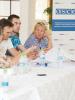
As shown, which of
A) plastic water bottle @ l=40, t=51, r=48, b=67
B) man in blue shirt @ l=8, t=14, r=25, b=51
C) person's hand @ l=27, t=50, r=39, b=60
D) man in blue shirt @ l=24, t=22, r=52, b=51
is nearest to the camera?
plastic water bottle @ l=40, t=51, r=48, b=67

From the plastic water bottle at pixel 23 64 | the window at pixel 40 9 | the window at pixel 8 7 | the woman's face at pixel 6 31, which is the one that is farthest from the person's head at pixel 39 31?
the window at pixel 40 9

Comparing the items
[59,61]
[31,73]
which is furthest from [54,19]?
[31,73]

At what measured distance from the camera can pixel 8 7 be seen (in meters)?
7.54

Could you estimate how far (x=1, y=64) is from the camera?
9.26 feet

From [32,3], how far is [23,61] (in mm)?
4912

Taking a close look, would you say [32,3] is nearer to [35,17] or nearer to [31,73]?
[35,17]

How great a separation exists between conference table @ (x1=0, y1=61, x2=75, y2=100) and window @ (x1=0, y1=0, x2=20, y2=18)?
4141 millimetres

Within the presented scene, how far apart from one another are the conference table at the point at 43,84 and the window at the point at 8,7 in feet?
13.6

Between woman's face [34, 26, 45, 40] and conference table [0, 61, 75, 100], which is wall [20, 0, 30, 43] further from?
conference table [0, 61, 75, 100]

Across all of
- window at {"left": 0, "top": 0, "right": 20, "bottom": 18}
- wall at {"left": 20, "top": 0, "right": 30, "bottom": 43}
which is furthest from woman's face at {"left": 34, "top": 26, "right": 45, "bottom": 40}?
window at {"left": 0, "top": 0, "right": 20, "bottom": 18}

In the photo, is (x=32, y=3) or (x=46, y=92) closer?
(x=46, y=92)

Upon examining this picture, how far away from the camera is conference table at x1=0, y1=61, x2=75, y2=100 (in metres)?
2.21

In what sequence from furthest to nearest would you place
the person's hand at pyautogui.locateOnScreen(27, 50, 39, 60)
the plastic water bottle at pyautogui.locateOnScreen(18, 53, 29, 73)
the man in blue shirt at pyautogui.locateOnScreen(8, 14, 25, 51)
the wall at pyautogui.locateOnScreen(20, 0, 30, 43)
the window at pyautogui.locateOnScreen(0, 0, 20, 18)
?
1. the window at pyautogui.locateOnScreen(0, 0, 20, 18)
2. the wall at pyautogui.locateOnScreen(20, 0, 30, 43)
3. the man in blue shirt at pyautogui.locateOnScreen(8, 14, 25, 51)
4. the person's hand at pyautogui.locateOnScreen(27, 50, 39, 60)
5. the plastic water bottle at pyautogui.locateOnScreen(18, 53, 29, 73)

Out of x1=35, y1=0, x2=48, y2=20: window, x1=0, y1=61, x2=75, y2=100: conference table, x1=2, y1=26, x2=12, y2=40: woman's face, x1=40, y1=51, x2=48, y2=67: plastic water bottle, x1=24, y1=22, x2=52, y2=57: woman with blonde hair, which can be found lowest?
x1=0, y1=61, x2=75, y2=100: conference table
